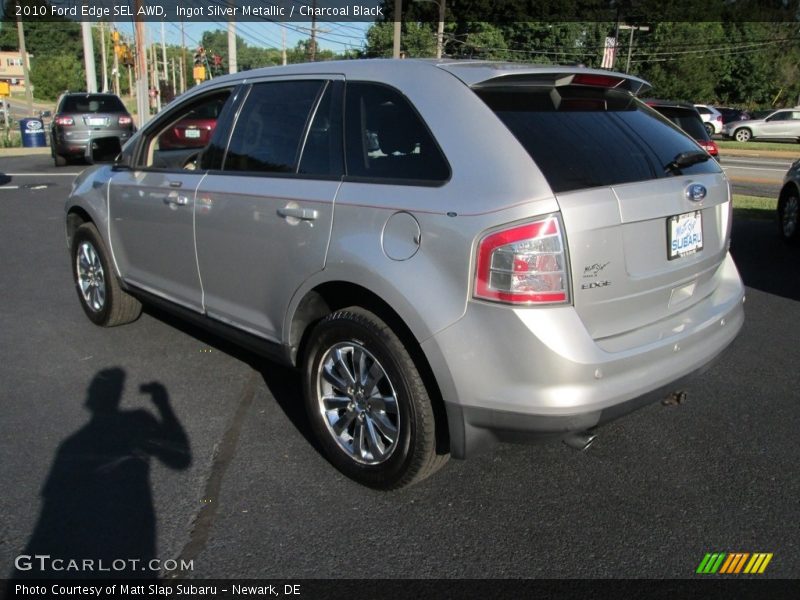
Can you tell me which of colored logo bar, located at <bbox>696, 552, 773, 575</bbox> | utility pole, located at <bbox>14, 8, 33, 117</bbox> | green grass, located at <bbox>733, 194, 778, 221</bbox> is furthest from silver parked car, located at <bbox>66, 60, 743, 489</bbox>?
utility pole, located at <bbox>14, 8, 33, 117</bbox>

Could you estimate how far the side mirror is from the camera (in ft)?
16.5

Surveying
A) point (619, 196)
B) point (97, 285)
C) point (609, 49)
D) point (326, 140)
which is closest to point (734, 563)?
point (619, 196)

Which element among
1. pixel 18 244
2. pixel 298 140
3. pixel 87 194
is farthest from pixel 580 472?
pixel 18 244

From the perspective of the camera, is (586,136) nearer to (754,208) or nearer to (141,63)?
(754,208)

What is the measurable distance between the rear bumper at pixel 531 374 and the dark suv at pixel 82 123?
1713 cm

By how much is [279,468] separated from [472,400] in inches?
47.0

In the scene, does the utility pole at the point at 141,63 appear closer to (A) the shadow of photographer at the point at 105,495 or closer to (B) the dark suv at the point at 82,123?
(B) the dark suv at the point at 82,123

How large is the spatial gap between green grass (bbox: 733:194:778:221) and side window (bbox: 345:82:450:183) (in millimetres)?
9030

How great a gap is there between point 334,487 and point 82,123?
17547 millimetres

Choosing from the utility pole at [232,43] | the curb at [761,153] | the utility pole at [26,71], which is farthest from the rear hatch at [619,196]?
the utility pole at [26,71]

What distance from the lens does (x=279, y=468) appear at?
334 cm

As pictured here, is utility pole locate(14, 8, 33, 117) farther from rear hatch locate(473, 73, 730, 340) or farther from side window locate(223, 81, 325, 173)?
rear hatch locate(473, 73, 730, 340)

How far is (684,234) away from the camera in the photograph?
3.00 meters

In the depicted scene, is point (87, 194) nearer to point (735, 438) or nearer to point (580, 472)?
point (580, 472)
